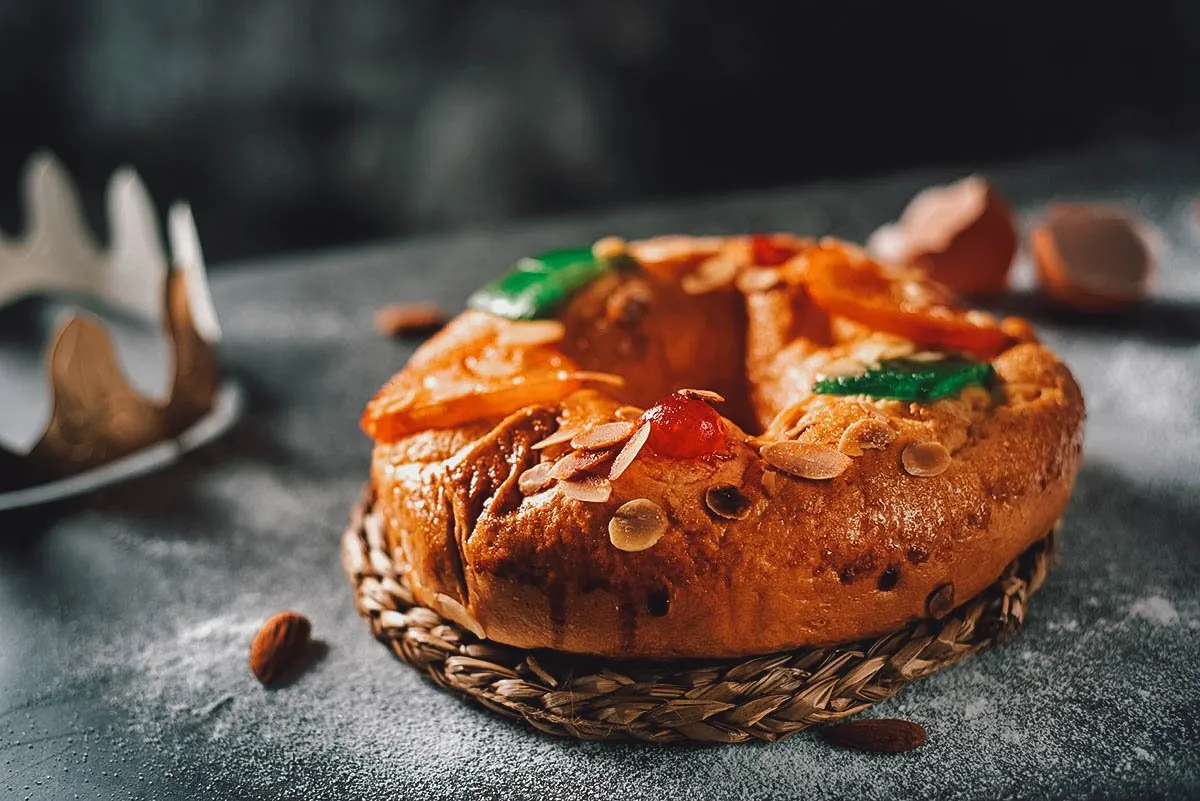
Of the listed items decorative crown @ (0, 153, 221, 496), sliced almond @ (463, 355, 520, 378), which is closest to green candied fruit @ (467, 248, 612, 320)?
sliced almond @ (463, 355, 520, 378)

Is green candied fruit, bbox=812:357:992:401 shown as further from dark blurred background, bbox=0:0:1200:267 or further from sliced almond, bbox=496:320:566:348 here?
dark blurred background, bbox=0:0:1200:267

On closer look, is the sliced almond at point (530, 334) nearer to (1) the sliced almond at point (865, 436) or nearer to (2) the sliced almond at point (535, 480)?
(2) the sliced almond at point (535, 480)

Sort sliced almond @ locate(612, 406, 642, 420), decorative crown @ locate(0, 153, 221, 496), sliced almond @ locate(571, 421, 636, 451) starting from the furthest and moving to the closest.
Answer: decorative crown @ locate(0, 153, 221, 496)
sliced almond @ locate(612, 406, 642, 420)
sliced almond @ locate(571, 421, 636, 451)

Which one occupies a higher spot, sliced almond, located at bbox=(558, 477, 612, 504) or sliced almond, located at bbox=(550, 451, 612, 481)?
sliced almond, located at bbox=(550, 451, 612, 481)

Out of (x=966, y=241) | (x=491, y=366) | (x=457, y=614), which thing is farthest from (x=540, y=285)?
(x=966, y=241)

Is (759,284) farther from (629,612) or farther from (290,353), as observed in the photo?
(290,353)

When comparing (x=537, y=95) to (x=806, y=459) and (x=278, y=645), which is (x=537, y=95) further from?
(x=806, y=459)
